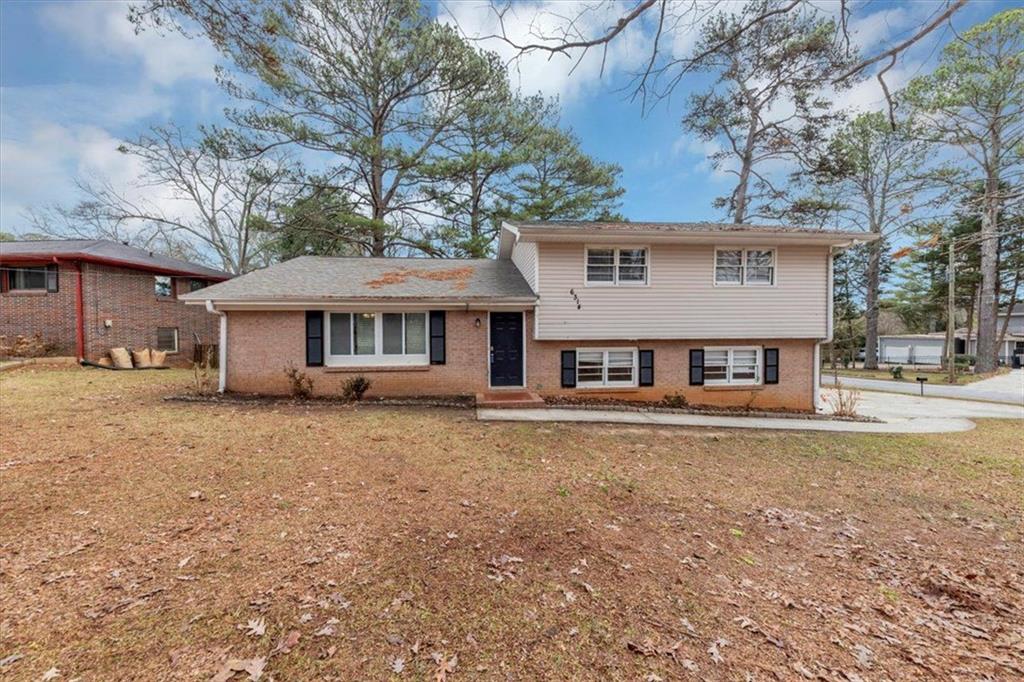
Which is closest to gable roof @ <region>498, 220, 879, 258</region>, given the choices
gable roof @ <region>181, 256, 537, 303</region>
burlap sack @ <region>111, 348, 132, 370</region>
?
gable roof @ <region>181, 256, 537, 303</region>

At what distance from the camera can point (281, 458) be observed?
5.84 m

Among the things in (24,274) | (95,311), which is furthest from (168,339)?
(24,274)

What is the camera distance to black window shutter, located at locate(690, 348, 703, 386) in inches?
457

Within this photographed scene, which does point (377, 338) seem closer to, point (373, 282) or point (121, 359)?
point (373, 282)

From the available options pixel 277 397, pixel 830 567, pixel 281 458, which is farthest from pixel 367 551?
pixel 277 397

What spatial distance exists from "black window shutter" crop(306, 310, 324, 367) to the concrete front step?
420 cm

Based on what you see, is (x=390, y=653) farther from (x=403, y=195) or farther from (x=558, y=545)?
(x=403, y=195)

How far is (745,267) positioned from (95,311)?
21840 mm

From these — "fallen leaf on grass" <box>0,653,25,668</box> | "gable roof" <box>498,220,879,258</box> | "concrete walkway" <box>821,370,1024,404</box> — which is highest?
"gable roof" <box>498,220,879,258</box>

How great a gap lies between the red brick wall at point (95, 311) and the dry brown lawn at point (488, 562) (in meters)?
11.1

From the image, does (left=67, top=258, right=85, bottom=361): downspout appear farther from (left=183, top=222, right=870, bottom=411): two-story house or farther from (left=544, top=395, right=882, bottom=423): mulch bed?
(left=544, top=395, right=882, bottom=423): mulch bed

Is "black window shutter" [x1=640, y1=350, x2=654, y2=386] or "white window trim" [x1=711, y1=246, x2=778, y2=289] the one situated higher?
"white window trim" [x1=711, y1=246, x2=778, y2=289]

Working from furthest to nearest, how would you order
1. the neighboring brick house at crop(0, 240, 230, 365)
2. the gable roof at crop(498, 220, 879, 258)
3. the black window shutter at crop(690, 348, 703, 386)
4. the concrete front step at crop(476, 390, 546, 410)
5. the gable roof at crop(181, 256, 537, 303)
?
the neighboring brick house at crop(0, 240, 230, 365), the black window shutter at crop(690, 348, 703, 386), the gable roof at crop(498, 220, 879, 258), the gable roof at crop(181, 256, 537, 303), the concrete front step at crop(476, 390, 546, 410)

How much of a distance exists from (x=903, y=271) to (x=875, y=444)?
147 ft
